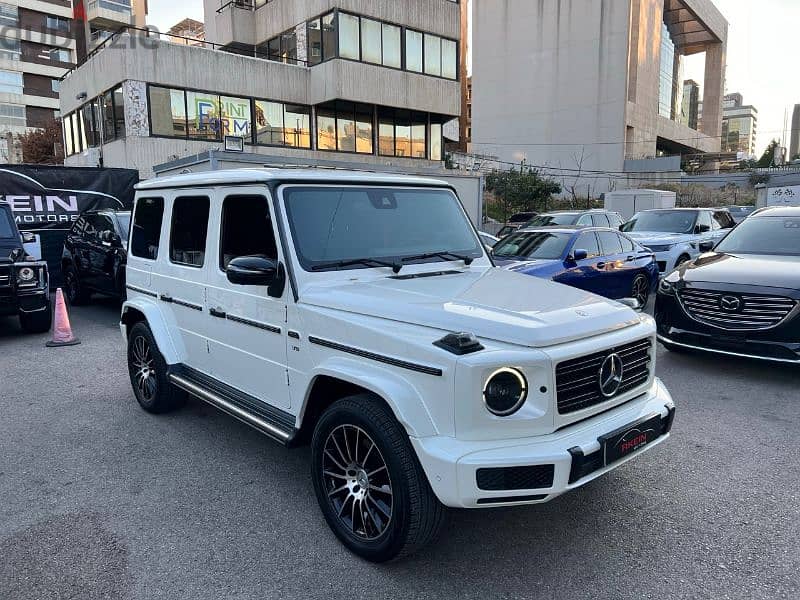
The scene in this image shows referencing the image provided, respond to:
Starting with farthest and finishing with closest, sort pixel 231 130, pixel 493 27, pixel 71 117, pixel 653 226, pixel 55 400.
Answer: pixel 493 27 → pixel 71 117 → pixel 231 130 → pixel 653 226 → pixel 55 400

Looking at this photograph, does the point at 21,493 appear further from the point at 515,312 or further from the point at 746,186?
the point at 746,186

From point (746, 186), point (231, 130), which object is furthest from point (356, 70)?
point (746, 186)

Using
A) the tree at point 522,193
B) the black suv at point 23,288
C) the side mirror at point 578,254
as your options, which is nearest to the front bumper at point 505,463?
the side mirror at point 578,254

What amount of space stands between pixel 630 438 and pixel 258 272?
2.23 metres

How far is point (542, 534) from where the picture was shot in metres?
3.37

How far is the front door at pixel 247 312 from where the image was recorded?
369 centimetres

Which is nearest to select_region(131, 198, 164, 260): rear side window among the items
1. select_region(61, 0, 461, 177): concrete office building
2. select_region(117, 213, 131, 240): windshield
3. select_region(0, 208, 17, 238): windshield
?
select_region(117, 213, 131, 240): windshield

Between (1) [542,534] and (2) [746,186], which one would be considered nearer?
(1) [542,534]

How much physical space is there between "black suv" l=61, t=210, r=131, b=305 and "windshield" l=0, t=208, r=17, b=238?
4.34ft

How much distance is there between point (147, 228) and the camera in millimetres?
5297

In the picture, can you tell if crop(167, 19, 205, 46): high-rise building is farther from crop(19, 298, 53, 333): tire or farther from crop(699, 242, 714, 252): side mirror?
crop(699, 242, 714, 252): side mirror

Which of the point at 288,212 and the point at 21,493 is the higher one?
the point at 288,212

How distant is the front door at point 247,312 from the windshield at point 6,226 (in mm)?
7114

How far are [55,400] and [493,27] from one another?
6368 cm
